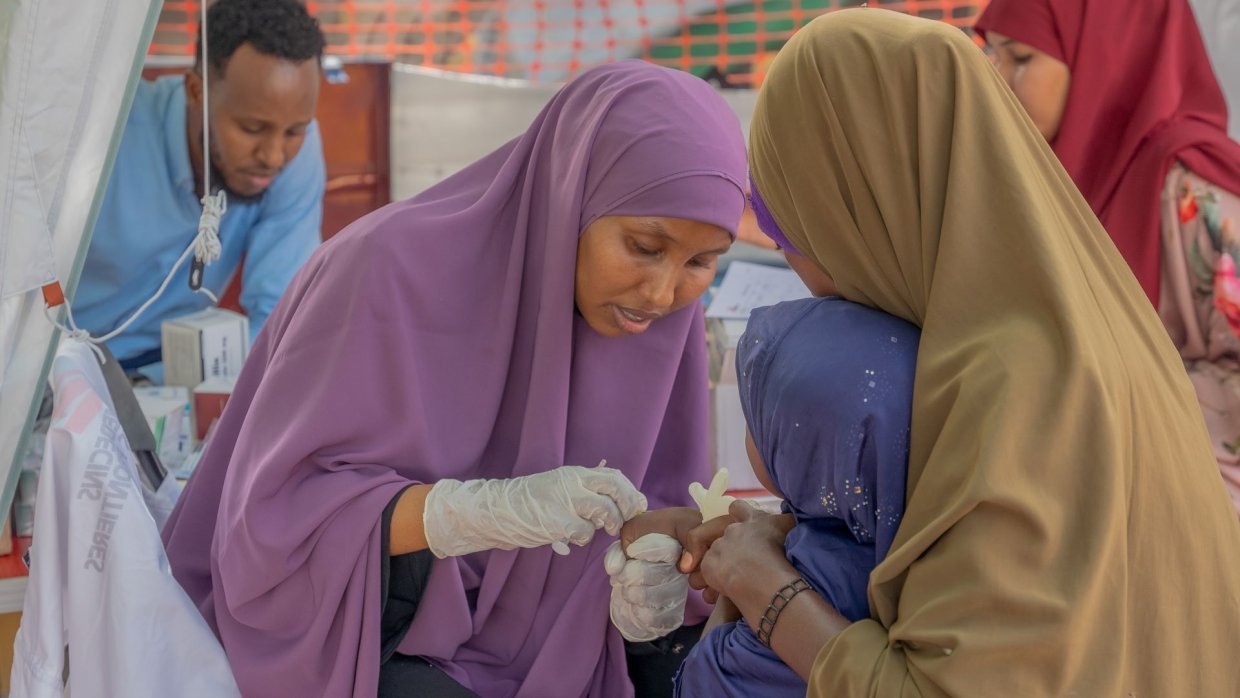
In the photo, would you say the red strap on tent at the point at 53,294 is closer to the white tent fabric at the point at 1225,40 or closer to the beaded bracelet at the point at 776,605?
the beaded bracelet at the point at 776,605

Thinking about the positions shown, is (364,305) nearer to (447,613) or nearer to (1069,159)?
(447,613)

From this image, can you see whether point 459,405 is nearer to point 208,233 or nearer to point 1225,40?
point 208,233

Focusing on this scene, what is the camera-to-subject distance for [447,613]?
5.71 feet

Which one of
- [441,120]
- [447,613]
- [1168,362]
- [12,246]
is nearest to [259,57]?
[441,120]

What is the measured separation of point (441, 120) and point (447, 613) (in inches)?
92.4

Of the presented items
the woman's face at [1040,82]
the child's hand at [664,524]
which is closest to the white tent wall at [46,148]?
the child's hand at [664,524]

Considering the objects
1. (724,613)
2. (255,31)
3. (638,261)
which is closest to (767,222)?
(638,261)

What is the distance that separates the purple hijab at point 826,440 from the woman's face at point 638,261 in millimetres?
393

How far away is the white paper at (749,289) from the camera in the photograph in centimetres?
314

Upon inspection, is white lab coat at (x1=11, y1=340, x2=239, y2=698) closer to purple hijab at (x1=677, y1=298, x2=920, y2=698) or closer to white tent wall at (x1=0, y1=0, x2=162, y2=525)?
white tent wall at (x1=0, y1=0, x2=162, y2=525)

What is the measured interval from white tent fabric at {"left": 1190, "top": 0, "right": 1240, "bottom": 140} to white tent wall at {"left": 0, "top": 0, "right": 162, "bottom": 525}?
3.39 meters

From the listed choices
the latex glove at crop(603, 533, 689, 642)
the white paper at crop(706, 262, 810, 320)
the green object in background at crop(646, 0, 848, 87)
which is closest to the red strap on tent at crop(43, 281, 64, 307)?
the latex glove at crop(603, 533, 689, 642)

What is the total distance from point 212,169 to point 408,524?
2.09m

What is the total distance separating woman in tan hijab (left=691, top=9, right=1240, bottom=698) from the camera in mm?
1032
